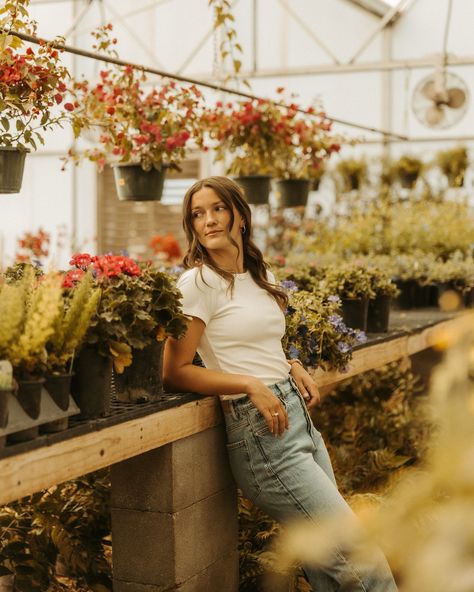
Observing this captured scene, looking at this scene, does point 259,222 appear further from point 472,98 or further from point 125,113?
point 125,113

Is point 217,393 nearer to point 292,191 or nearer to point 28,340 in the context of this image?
point 28,340

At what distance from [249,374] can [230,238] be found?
0.38 metres

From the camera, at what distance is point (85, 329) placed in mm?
1841

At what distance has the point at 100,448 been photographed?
1950mm

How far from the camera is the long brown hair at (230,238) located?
2.44m

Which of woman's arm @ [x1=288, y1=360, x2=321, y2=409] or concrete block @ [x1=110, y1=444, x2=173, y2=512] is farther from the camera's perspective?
woman's arm @ [x1=288, y1=360, x2=321, y2=409]

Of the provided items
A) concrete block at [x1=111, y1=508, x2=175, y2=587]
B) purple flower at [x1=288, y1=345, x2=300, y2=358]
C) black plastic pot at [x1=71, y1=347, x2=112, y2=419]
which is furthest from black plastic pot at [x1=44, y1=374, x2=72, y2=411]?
purple flower at [x1=288, y1=345, x2=300, y2=358]

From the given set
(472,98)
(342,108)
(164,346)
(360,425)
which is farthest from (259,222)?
(164,346)

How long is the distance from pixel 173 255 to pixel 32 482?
640 cm

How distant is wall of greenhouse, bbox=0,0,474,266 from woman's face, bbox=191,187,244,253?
23.1 feet

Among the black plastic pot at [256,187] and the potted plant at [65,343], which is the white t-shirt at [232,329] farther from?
the black plastic pot at [256,187]

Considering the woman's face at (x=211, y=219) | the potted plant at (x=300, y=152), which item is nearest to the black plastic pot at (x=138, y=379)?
the woman's face at (x=211, y=219)

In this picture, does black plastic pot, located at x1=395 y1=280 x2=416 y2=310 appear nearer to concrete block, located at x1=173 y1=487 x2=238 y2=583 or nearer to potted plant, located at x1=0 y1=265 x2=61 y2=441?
concrete block, located at x1=173 y1=487 x2=238 y2=583

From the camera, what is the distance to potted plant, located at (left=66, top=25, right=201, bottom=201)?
3473mm
